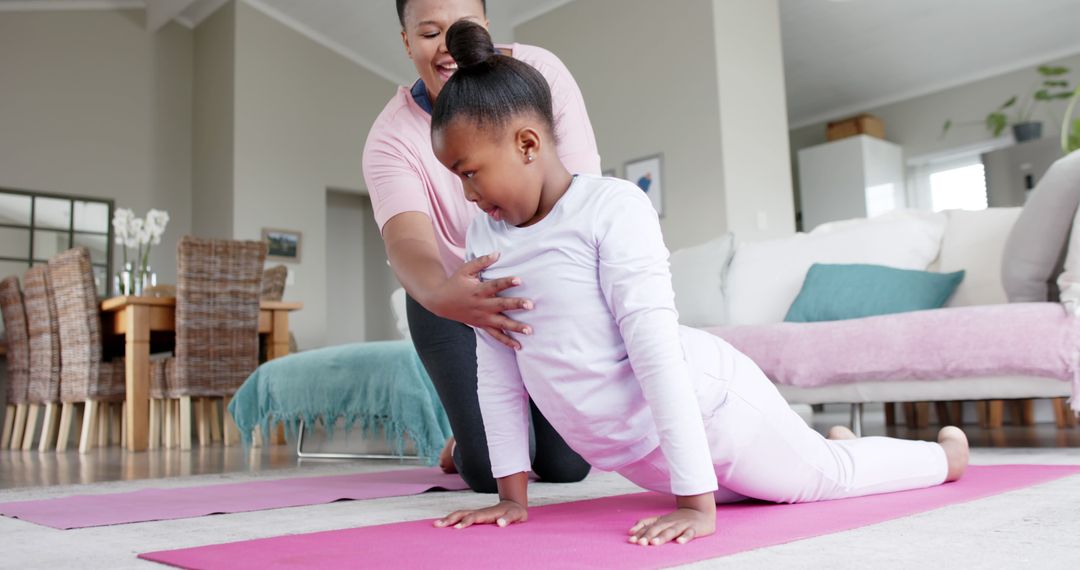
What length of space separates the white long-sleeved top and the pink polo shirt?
1.45 feet

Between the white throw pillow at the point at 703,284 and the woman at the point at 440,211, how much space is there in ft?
6.41

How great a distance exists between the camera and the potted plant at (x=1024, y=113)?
6723 mm

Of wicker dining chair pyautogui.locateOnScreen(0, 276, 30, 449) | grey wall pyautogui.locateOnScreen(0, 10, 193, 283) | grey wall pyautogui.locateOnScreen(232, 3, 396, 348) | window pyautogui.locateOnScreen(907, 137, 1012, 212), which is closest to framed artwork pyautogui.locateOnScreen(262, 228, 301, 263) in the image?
grey wall pyautogui.locateOnScreen(232, 3, 396, 348)

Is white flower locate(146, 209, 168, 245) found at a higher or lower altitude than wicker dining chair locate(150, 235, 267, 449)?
higher

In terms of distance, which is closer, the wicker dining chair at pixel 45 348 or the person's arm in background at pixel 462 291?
the person's arm in background at pixel 462 291

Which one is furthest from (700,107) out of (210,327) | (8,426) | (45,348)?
(8,426)

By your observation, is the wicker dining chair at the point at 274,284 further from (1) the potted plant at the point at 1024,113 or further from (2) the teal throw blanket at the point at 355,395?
(1) the potted plant at the point at 1024,113

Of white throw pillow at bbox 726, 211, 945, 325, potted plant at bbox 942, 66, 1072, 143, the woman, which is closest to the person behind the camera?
the woman

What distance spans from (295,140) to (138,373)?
3525mm

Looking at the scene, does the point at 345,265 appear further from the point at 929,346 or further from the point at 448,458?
the point at 929,346

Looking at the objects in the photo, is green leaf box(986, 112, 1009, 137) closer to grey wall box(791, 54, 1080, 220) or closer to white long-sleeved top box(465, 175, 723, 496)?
grey wall box(791, 54, 1080, 220)

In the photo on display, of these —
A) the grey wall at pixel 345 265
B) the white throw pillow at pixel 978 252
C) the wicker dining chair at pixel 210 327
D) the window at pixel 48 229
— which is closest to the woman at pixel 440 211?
the white throw pillow at pixel 978 252

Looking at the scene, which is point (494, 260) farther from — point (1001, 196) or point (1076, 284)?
point (1001, 196)

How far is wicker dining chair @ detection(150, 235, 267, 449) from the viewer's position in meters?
4.38
